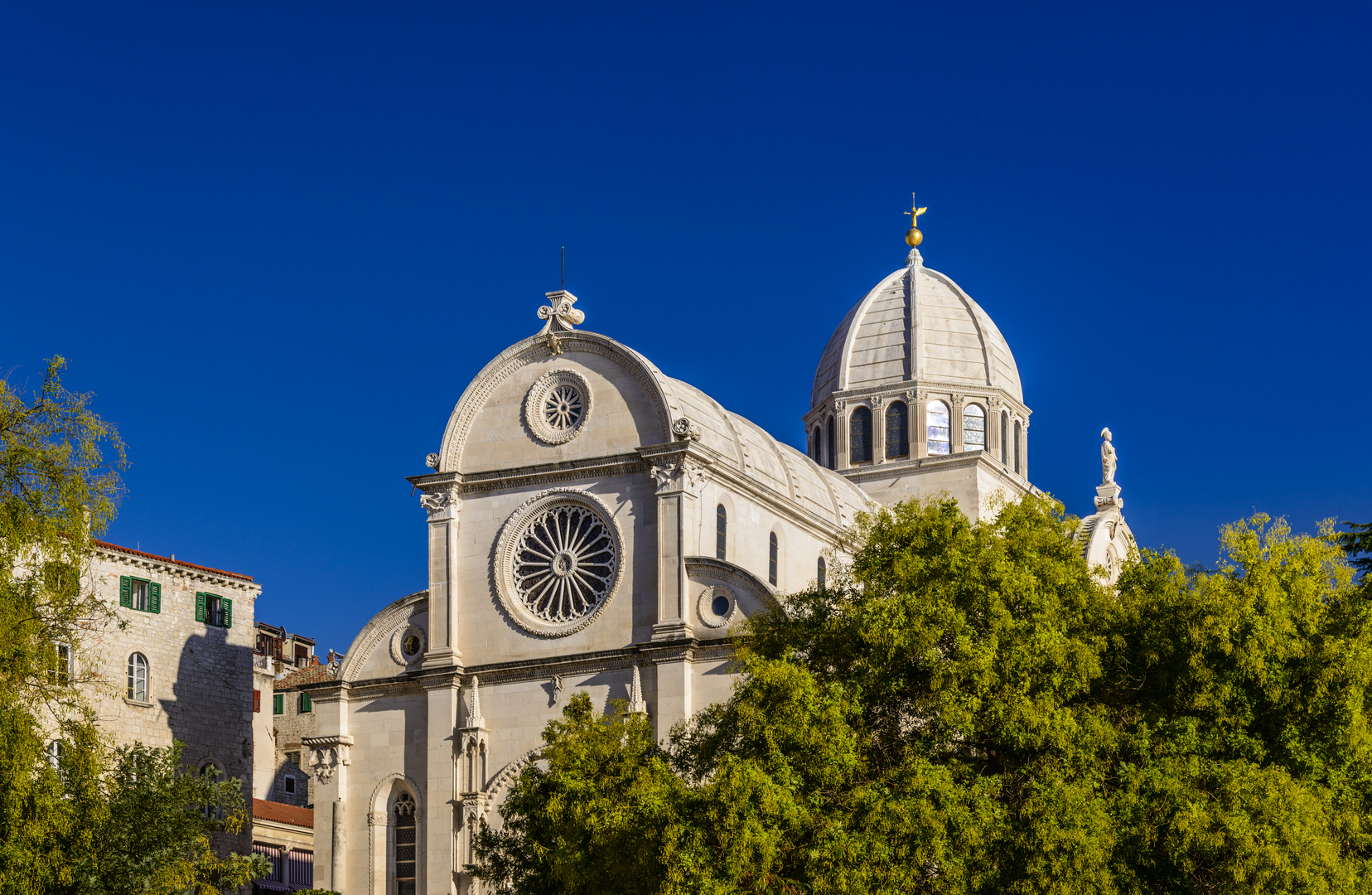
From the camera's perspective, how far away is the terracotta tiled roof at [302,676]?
2977 inches

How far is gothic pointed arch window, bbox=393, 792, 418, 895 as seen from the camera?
4994cm

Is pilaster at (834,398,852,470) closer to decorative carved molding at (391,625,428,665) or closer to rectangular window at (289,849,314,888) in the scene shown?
decorative carved molding at (391,625,428,665)

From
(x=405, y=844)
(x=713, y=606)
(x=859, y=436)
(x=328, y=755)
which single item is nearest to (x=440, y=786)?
(x=405, y=844)

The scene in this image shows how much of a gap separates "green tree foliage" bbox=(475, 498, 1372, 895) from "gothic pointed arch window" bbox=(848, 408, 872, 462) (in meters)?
29.0

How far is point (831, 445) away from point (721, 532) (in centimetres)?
1802

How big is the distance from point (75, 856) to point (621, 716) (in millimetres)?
11663

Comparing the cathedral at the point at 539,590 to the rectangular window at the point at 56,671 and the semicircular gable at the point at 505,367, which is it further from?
the rectangular window at the point at 56,671

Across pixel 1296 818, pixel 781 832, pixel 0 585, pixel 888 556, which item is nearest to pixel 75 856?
pixel 0 585

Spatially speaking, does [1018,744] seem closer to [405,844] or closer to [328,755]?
[405,844]

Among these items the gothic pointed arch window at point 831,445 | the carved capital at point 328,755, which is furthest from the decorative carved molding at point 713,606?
the gothic pointed arch window at point 831,445

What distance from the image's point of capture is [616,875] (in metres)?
35.5

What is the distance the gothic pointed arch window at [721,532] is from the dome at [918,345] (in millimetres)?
17903

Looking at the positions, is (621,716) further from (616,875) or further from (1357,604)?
(1357,604)

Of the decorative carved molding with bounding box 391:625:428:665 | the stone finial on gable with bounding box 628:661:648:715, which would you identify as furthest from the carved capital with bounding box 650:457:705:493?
the decorative carved molding with bounding box 391:625:428:665
